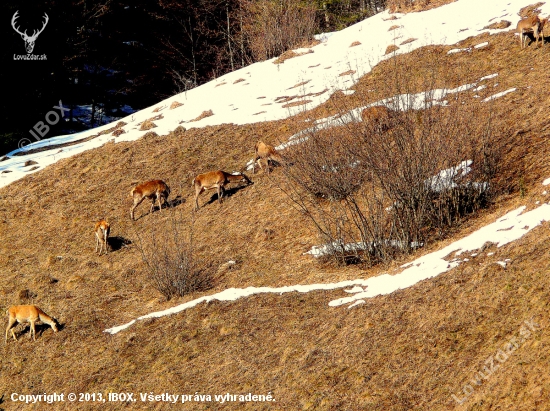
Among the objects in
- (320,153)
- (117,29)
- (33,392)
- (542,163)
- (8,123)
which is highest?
(117,29)

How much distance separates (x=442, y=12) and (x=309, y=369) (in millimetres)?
21280

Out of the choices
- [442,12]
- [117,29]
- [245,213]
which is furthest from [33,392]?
[117,29]

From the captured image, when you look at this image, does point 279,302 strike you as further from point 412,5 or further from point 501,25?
point 412,5

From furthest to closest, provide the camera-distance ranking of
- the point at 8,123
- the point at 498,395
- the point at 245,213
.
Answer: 1. the point at 8,123
2. the point at 245,213
3. the point at 498,395

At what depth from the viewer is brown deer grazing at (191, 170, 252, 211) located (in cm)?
1717

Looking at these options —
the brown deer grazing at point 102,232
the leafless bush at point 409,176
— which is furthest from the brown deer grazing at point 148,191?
the leafless bush at point 409,176

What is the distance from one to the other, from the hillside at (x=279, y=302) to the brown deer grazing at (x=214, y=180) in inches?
17.6

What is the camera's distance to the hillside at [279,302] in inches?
307

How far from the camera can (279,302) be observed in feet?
36.5

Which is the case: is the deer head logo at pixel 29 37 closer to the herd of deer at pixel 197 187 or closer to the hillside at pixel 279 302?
the hillside at pixel 279 302

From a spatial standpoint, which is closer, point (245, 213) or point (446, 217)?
point (446, 217)

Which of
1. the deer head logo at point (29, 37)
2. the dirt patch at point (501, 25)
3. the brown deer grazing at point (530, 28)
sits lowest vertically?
the brown deer grazing at point (530, 28)

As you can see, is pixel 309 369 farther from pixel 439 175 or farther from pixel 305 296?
pixel 439 175

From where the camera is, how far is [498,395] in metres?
6.74
